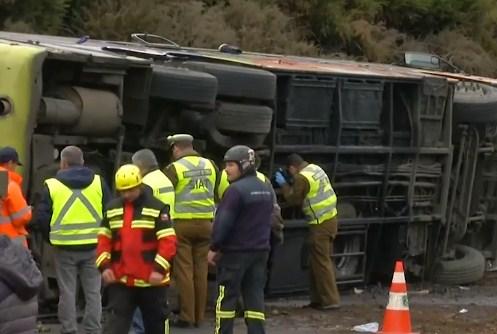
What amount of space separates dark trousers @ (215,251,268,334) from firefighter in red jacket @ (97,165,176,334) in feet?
3.10

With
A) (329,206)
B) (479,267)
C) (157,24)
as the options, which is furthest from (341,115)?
(157,24)

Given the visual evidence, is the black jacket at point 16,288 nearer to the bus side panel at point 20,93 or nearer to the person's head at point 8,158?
the person's head at point 8,158

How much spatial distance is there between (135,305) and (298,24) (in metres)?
20.4

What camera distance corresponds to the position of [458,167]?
46.9 ft

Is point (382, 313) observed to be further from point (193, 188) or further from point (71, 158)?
point (71, 158)

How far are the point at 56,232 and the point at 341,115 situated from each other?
4439 mm

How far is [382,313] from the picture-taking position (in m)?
11.9

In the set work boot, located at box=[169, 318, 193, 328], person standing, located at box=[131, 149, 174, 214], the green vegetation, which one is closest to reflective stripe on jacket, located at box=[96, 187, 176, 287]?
person standing, located at box=[131, 149, 174, 214]

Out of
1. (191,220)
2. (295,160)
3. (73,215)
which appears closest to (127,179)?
(73,215)

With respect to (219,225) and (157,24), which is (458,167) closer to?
(219,225)

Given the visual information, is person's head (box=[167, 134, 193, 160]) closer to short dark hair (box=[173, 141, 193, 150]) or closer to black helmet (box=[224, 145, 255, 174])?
short dark hair (box=[173, 141, 193, 150])

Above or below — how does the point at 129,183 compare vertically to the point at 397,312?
Result: above

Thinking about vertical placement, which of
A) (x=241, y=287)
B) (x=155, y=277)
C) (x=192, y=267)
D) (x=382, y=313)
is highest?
(x=155, y=277)

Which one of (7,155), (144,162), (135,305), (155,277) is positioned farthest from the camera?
(144,162)
